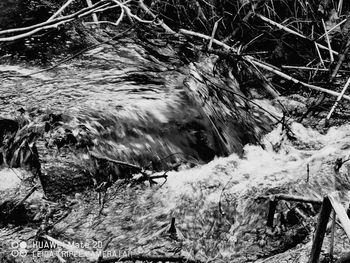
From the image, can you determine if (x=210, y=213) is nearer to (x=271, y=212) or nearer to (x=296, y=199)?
(x=271, y=212)

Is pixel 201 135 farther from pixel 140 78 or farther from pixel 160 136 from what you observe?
pixel 140 78

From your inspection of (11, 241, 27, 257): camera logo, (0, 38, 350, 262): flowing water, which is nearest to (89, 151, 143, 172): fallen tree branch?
(0, 38, 350, 262): flowing water

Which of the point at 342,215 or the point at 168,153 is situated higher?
the point at 342,215

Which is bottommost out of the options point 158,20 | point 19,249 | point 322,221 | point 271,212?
point 19,249

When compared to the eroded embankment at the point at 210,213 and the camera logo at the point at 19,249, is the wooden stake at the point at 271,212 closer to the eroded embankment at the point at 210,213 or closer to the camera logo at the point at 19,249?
the eroded embankment at the point at 210,213

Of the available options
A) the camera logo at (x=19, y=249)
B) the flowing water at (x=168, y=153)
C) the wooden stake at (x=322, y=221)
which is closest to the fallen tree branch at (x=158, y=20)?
the flowing water at (x=168, y=153)

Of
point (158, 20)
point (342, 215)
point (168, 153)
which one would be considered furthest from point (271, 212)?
point (158, 20)

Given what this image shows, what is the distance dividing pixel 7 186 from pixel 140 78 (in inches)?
58.0

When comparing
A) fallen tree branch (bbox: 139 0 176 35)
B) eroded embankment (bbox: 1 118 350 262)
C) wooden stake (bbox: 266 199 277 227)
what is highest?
fallen tree branch (bbox: 139 0 176 35)

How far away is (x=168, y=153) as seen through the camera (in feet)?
10.1

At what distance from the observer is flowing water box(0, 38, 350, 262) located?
2359mm

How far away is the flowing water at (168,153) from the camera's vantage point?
236 cm

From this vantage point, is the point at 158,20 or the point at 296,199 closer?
the point at 296,199

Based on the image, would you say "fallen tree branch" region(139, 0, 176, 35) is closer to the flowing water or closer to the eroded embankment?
the flowing water
